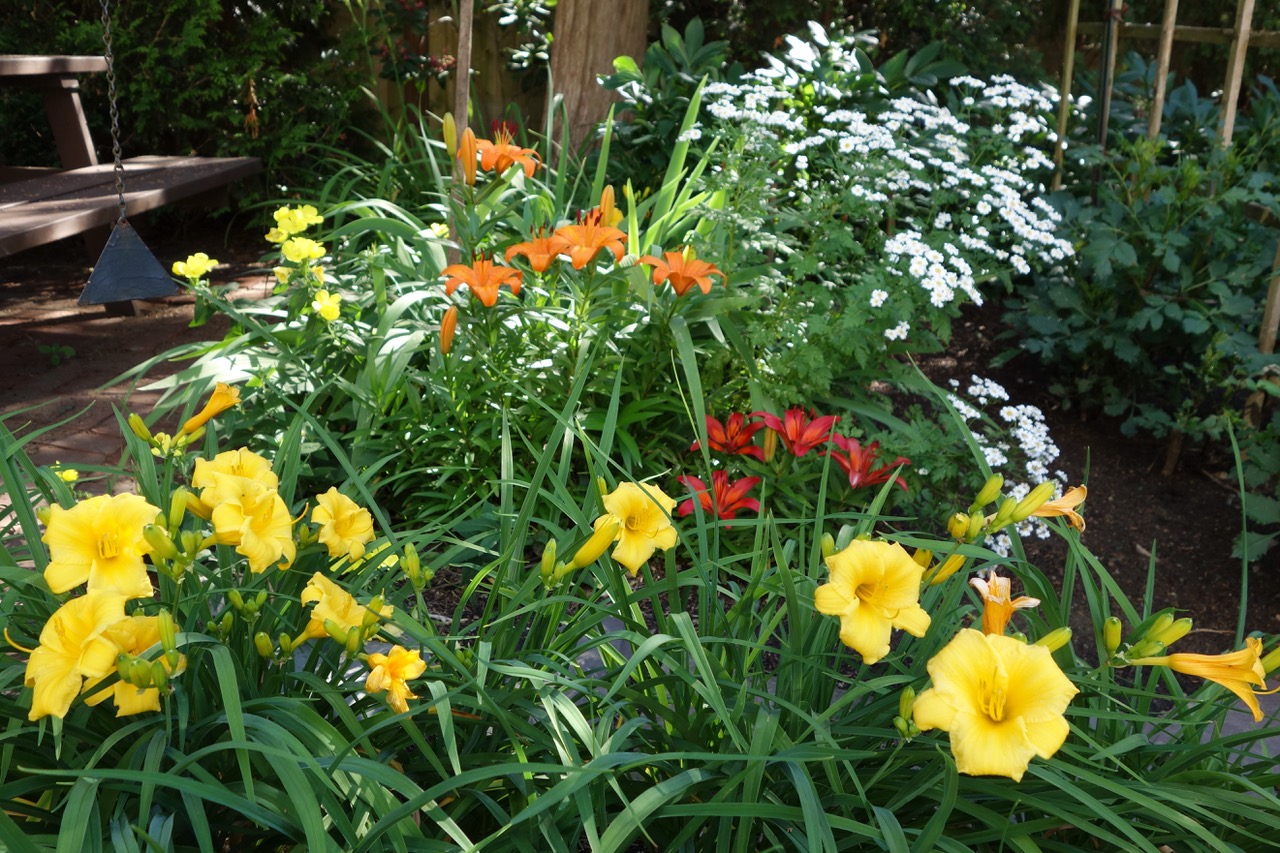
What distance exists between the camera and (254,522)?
1.17 meters

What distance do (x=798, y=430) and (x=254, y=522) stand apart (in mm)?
1416

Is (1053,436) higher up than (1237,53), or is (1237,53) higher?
(1237,53)

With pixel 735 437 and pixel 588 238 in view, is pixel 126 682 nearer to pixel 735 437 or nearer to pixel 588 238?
pixel 588 238

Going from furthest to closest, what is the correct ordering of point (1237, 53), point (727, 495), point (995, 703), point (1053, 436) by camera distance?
1. point (1053, 436)
2. point (1237, 53)
3. point (727, 495)
4. point (995, 703)

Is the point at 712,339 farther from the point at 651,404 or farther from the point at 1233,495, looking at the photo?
the point at 1233,495

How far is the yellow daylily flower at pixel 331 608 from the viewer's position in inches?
46.8

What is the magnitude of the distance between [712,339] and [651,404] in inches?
15.5

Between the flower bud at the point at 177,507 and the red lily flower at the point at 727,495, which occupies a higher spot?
the flower bud at the point at 177,507

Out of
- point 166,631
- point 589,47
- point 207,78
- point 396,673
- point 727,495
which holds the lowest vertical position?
point 727,495

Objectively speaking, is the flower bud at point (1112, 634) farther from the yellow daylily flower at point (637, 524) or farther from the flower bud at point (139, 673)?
the flower bud at point (139, 673)

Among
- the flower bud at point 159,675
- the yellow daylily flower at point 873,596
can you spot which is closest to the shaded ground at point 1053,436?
the flower bud at point 159,675

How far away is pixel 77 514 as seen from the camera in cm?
113

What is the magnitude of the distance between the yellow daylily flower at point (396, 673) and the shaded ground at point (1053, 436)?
3.88ft

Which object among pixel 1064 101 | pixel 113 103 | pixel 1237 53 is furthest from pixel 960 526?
pixel 1064 101
